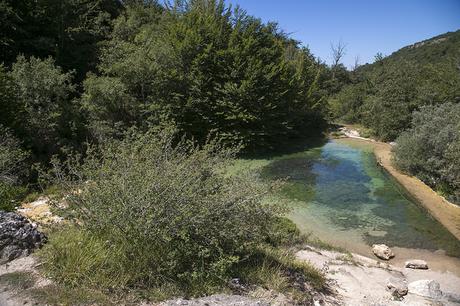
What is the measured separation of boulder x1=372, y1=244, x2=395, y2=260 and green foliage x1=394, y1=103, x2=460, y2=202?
16.0ft

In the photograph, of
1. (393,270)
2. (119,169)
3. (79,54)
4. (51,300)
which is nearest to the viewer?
(51,300)

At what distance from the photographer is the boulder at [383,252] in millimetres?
9984

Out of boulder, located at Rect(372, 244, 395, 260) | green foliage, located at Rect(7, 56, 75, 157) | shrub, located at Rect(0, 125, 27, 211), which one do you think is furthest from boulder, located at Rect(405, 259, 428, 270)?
green foliage, located at Rect(7, 56, 75, 157)

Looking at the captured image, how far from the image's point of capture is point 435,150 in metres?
15.3

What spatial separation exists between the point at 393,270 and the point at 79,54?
22105 mm

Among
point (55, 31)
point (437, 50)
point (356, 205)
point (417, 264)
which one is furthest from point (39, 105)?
point (437, 50)

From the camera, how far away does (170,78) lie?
20.2 m

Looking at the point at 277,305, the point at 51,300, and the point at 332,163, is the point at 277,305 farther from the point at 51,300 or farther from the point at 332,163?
the point at 332,163

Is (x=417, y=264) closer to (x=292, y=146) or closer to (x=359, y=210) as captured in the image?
(x=359, y=210)

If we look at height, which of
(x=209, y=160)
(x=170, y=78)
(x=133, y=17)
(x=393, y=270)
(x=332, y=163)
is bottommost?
(x=393, y=270)

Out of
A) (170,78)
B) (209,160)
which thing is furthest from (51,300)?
(170,78)

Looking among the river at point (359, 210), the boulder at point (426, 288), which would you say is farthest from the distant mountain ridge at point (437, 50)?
the boulder at point (426, 288)

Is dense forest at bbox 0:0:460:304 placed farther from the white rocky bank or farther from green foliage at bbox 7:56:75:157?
the white rocky bank

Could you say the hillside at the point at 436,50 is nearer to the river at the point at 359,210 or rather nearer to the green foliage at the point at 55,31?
the river at the point at 359,210
